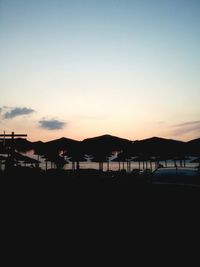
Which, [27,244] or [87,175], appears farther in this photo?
[87,175]

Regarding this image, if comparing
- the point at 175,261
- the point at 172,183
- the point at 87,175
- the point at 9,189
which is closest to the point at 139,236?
the point at 175,261

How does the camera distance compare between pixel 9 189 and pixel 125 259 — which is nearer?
pixel 125 259

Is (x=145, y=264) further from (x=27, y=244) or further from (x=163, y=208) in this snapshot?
(x=163, y=208)

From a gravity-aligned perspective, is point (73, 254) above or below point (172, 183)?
below

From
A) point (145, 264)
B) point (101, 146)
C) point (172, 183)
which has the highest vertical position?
point (101, 146)

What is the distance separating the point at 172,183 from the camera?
6762mm

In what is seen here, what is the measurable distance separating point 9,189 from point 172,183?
23.3 ft

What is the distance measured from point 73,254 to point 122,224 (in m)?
1.93

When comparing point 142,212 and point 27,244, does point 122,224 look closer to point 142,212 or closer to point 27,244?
point 142,212

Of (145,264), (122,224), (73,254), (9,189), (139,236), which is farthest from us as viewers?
(9,189)

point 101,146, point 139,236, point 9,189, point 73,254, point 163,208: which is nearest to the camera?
point 73,254

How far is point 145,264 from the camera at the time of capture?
3537 millimetres

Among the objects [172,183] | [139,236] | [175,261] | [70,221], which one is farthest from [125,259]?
[172,183]

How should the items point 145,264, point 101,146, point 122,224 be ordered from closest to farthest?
point 145,264, point 122,224, point 101,146
